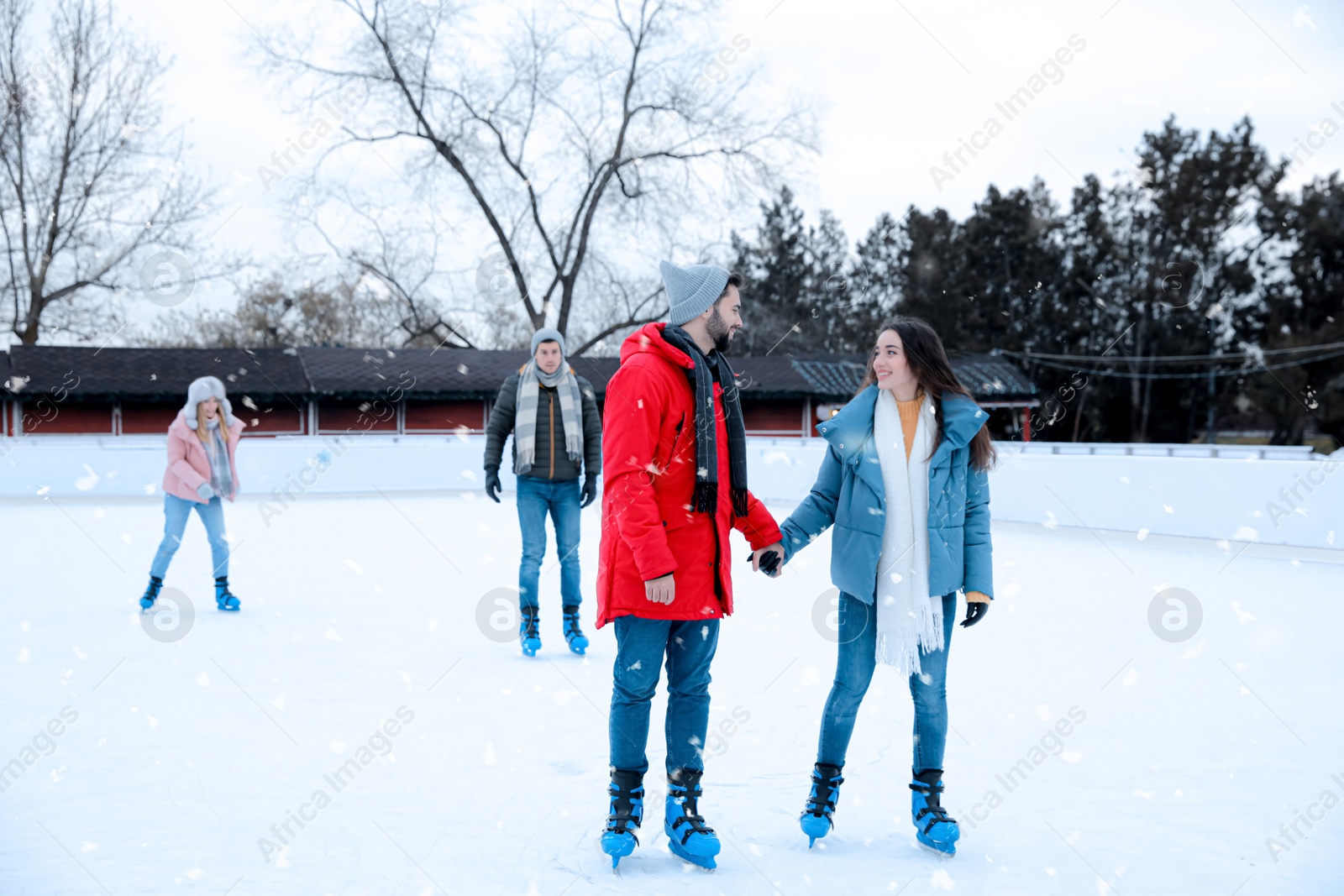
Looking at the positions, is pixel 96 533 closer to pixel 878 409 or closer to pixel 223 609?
pixel 223 609

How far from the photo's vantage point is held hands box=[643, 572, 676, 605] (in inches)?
106

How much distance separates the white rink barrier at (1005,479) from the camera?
901 cm

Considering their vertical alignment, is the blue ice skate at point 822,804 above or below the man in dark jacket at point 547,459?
below

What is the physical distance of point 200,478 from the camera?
21.1ft

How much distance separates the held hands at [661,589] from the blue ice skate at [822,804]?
0.71 m

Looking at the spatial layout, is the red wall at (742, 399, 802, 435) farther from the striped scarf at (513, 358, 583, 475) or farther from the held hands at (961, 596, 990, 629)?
the held hands at (961, 596, 990, 629)

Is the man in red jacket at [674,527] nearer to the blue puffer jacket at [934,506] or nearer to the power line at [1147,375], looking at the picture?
the blue puffer jacket at [934,506]

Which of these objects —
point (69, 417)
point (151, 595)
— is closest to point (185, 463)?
point (151, 595)

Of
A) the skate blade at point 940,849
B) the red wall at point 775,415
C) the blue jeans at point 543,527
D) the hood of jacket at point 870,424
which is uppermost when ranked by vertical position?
the hood of jacket at point 870,424

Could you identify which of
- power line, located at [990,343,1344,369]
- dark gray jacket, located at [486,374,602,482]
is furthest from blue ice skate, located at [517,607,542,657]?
power line, located at [990,343,1344,369]

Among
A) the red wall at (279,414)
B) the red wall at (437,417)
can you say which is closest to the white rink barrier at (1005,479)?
the red wall at (279,414)

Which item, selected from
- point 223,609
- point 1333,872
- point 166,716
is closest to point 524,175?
point 223,609

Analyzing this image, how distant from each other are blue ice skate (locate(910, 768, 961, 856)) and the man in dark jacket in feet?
8.42

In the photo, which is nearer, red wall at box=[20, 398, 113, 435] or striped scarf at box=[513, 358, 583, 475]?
striped scarf at box=[513, 358, 583, 475]
